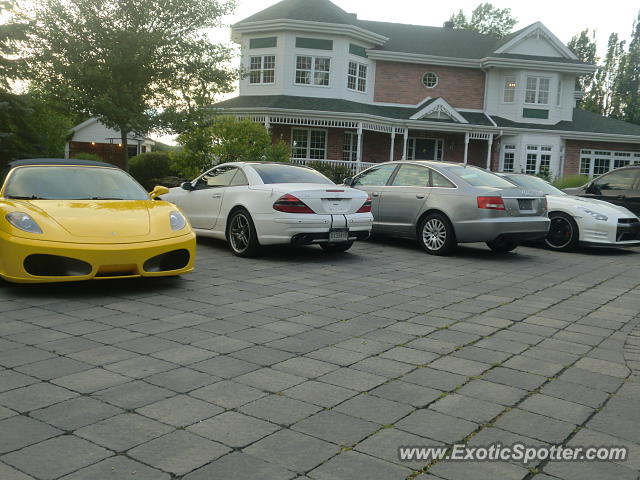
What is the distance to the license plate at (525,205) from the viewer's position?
10.6 metres

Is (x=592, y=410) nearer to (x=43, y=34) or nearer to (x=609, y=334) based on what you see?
(x=609, y=334)

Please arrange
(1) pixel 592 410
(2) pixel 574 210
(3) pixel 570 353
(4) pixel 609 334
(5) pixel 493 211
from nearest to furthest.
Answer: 1. (1) pixel 592 410
2. (3) pixel 570 353
3. (4) pixel 609 334
4. (5) pixel 493 211
5. (2) pixel 574 210

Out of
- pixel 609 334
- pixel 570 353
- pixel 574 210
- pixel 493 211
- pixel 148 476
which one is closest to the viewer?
pixel 148 476

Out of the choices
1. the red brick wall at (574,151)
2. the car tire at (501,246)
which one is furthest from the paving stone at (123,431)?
the red brick wall at (574,151)

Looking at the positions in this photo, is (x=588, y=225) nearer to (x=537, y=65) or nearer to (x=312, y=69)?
(x=312, y=69)

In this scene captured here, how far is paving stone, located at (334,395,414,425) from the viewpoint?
3.54m

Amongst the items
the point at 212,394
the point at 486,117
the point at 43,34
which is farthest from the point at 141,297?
the point at 486,117

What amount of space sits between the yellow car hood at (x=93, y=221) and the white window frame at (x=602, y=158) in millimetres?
32143

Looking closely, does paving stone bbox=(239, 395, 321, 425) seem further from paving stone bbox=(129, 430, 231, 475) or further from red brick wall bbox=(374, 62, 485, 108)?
red brick wall bbox=(374, 62, 485, 108)

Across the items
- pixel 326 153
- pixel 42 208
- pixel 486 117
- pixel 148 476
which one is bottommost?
pixel 148 476

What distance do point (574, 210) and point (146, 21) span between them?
1611 cm

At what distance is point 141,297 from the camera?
21.6 ft

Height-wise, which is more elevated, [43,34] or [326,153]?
[43,34]

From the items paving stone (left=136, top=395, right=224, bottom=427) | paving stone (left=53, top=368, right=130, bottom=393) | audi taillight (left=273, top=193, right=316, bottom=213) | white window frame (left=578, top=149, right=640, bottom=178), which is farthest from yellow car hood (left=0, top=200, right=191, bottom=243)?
white window frame (left=578, top=149, right=640, bottom=178)
